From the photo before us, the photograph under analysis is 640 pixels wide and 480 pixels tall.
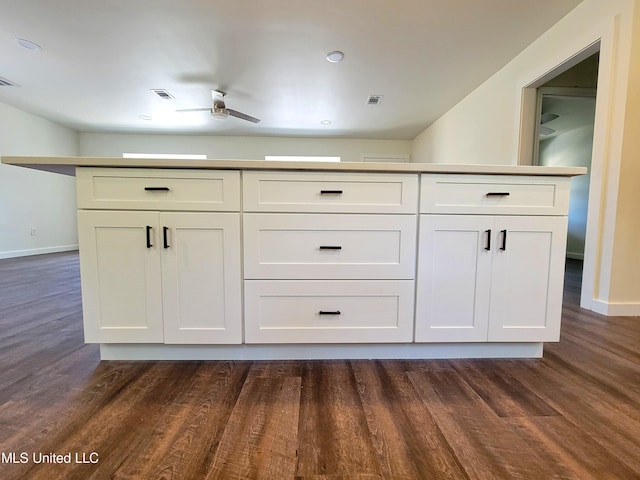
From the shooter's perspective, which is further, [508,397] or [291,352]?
[291,352]

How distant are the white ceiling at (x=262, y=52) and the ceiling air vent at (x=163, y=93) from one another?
8cm

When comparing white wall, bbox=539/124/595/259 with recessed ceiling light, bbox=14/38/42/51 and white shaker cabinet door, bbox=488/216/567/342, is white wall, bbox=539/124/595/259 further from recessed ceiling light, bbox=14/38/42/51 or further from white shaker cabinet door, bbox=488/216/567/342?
recessed ceiling light, bbox=14/38/42/51

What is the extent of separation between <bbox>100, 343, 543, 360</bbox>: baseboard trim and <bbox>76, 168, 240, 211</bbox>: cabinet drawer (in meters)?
0.66

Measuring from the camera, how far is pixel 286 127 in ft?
16.8

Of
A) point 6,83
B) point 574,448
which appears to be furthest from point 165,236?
point 6,83

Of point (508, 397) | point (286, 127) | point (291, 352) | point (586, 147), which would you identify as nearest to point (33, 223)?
point (286, 127)

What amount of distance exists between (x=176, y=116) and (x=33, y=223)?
9.92 ft

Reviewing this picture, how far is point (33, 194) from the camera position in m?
4.61

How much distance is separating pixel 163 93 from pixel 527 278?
4505mm

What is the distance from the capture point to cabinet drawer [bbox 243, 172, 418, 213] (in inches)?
47.6

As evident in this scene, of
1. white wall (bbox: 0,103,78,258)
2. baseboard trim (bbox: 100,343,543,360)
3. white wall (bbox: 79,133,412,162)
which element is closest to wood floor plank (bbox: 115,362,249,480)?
baseboard trim (bbox: 100,343,543,360)

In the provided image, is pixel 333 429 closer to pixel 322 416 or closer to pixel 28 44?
pixel 322 416

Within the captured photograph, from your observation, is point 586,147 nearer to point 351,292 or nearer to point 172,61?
point 351,292

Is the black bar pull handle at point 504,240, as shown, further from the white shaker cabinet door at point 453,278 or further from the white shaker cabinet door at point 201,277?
the white shaker cabinet door at point 201,277
